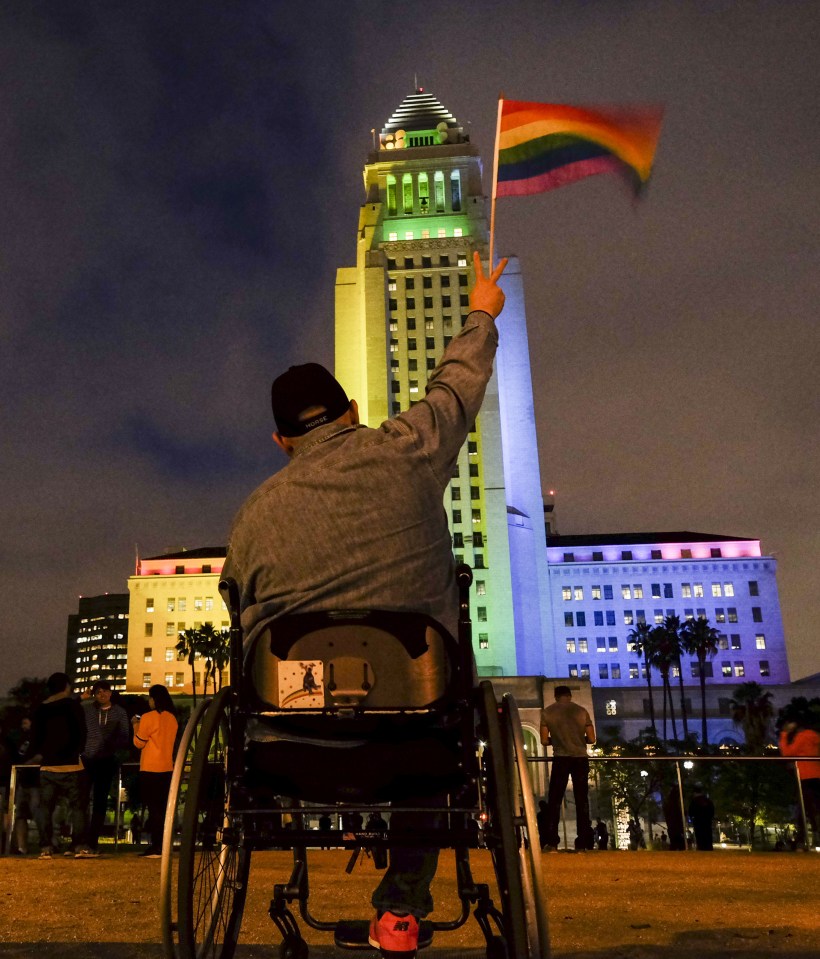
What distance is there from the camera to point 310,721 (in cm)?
274

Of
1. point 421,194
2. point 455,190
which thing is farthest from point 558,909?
point 421,194

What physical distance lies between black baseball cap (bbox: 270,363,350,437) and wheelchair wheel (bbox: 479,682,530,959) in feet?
3.29

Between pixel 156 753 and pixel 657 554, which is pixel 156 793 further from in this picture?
pixel 657 554

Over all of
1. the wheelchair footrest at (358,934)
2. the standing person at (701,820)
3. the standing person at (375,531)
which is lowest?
the standing person at (701,820)

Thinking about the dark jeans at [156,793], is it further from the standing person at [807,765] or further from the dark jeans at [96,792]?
the standing person at [807,765]

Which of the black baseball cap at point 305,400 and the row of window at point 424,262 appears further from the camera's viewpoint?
the row of window at point 424,262

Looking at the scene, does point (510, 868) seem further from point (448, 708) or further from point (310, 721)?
point (310, 721)

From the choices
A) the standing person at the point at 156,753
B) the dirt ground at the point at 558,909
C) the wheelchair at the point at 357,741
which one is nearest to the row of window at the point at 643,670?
the standing person at the point at 156,753

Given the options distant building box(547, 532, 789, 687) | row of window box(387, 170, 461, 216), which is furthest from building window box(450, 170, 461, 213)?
distant building box(547, 532, 789, 687)

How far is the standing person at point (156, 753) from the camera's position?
34.9 feet

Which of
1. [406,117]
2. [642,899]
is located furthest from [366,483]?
[406,117]

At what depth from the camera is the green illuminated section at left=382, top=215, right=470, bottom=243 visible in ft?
279

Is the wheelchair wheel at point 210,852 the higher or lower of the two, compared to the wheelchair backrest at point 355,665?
lower

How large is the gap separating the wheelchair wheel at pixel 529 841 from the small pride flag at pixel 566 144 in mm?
2763
